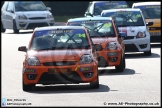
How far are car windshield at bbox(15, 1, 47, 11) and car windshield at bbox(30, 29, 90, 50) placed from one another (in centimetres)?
2047

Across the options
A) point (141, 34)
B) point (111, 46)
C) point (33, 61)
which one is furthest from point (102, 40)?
point (33, 61)

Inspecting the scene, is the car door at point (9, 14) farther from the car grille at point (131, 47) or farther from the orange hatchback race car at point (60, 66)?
the orange hatchback race car at point (60, 66)

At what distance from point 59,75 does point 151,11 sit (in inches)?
574

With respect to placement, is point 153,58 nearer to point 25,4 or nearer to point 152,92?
point 152,92

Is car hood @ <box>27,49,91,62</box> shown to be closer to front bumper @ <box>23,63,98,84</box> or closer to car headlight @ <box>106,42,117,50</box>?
front bumper @ <box>23,63,98,84</box>

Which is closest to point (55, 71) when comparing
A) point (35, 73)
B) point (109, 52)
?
point (35, 73)

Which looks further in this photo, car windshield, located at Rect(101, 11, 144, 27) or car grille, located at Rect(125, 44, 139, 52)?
car windshield, located at Rect(101, 11, 144, 27)

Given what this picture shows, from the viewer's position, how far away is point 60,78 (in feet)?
46.0

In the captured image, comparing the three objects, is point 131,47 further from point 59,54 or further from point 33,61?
point 33,61

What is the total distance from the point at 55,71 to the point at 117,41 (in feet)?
15.4

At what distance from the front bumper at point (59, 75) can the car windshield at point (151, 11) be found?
13892 mm

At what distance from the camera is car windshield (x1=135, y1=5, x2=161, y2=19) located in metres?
27.8

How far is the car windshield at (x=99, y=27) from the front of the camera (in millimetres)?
19219

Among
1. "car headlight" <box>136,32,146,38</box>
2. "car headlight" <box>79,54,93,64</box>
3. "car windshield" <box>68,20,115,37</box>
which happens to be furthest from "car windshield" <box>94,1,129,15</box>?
"car headlight" <box>79,54,93,64</box>
